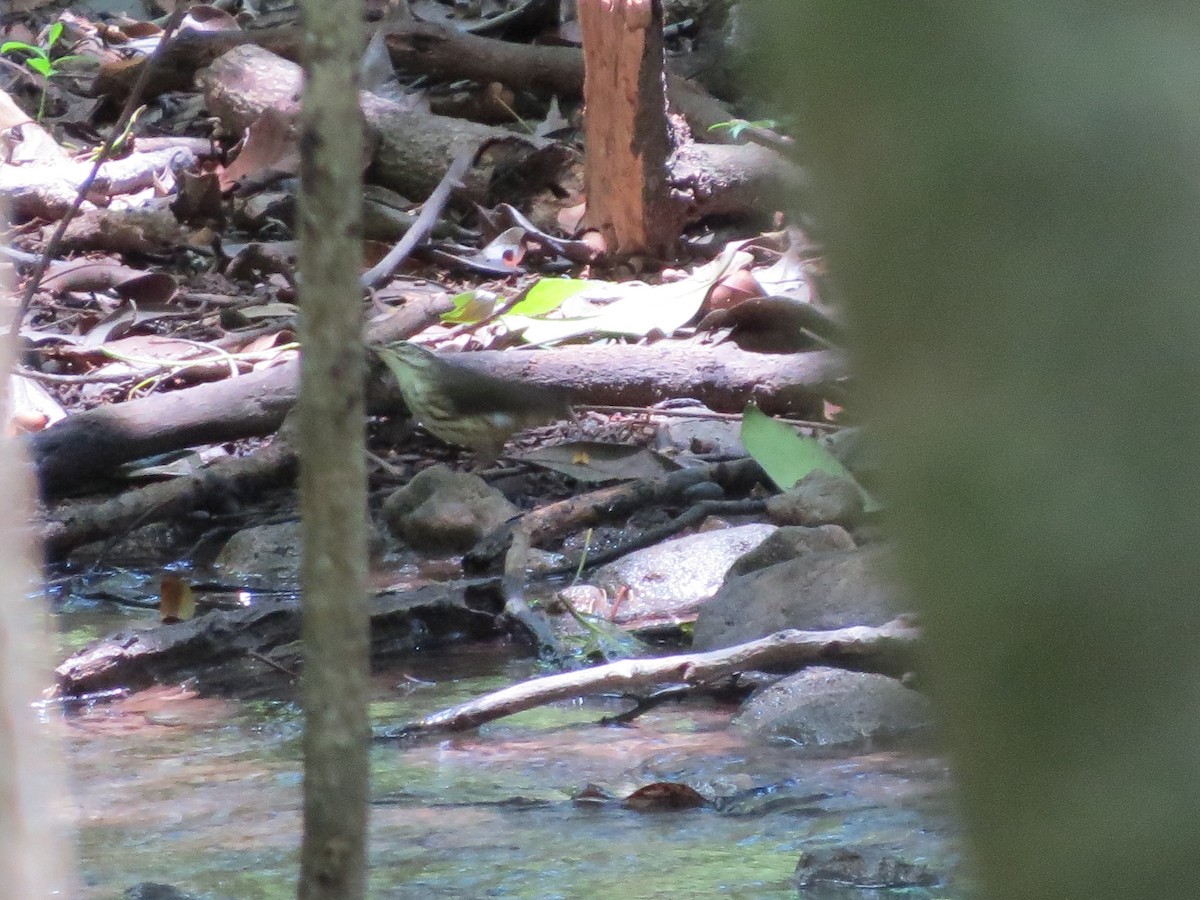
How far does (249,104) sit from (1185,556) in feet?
29.2

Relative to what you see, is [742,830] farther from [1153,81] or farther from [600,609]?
[1153,81]

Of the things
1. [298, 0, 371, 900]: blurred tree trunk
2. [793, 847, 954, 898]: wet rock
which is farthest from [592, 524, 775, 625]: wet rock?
[298, 0, 371, 900]: blurred tree trunk

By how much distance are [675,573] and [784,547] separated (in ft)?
1.35

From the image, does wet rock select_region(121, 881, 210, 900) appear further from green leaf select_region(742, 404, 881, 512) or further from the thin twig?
the thin twig

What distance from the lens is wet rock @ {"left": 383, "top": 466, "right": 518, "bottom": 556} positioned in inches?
194

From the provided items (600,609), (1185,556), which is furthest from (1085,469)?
(600,609)

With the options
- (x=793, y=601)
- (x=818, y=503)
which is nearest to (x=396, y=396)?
(x=818, y=503)

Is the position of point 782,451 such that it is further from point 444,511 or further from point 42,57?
point 42,57

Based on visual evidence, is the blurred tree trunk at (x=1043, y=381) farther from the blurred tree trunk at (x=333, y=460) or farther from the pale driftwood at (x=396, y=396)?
the pale driftwood at (x=396, y=396)

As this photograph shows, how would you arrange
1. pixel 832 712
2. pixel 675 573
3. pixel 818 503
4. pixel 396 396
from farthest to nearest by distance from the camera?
pixel 396 396 → pixel 818 503 → pixel 675 573 → pixel 832 712

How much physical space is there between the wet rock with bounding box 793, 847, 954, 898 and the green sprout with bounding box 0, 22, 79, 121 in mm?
8816

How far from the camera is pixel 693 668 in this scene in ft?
11.0

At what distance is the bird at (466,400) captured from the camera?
5328mm

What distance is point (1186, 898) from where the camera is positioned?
1.87ft
